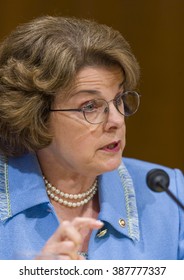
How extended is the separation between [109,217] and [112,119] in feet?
1.11

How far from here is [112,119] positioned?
73.9 inches

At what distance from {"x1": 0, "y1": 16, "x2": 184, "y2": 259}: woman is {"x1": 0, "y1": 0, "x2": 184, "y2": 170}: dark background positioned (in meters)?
1.13

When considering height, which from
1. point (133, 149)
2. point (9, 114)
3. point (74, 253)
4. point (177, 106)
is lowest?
point (133, 149)

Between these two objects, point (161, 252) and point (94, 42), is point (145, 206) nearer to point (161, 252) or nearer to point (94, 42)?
point (161, 252)

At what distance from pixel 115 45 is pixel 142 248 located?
26.7 inches

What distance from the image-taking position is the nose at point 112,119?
188 centimetres

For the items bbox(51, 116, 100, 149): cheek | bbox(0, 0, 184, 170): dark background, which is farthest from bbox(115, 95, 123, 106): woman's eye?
bbox(0, 0, 184, 170): dark background

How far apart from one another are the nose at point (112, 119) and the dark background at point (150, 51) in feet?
4.33

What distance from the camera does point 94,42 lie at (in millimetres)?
1901

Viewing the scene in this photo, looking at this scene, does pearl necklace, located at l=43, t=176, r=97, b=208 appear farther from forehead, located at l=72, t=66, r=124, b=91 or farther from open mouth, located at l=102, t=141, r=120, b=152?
forehead, located at l=72, t=66, r=124, b=91

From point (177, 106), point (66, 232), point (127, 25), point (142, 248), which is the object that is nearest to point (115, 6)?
point (127, 25)

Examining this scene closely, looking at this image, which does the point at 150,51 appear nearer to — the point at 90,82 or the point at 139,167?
the point at 139,167

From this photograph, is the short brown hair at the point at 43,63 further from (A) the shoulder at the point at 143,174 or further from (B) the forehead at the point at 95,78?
(A) the shoulder at the point at 143,174

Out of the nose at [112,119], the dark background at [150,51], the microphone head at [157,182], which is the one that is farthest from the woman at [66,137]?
the dark background at [150,51]
